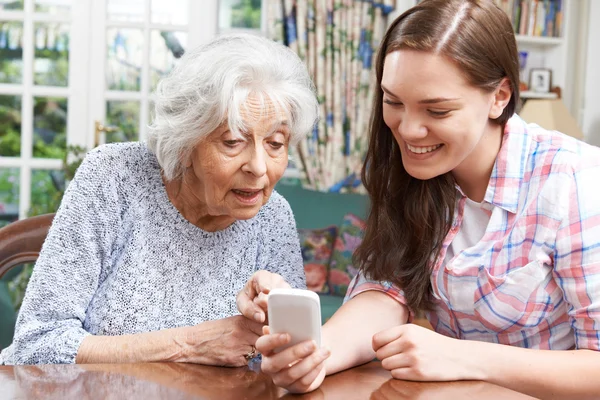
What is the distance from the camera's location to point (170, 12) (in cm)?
476

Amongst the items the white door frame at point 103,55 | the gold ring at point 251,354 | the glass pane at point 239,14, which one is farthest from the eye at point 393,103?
the glass pane at point 239,14

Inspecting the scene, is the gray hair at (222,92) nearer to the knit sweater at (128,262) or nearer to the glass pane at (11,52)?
the knit sweater at (128,262)

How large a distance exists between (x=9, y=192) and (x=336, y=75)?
220 centimetres

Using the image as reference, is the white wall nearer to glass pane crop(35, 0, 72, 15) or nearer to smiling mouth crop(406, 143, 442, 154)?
glass pane crop(35, 0, 72, 15)

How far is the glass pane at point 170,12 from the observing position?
4.73 metres

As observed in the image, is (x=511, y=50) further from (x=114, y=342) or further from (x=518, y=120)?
(x=114, y=342)

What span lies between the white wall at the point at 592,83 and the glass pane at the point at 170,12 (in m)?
2.66

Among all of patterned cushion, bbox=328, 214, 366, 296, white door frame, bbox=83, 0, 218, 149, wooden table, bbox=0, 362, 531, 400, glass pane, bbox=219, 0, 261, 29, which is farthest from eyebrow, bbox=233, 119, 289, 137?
glass pane, bbox=219, 0, 261, 29

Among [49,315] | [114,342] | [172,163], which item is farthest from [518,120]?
[49,315]

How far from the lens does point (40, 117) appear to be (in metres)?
4.64

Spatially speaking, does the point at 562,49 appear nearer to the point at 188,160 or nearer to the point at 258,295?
the point at 188,160

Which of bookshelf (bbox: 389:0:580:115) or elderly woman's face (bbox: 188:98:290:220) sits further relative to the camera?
bookshelf (bbox: 389:0:580:115)

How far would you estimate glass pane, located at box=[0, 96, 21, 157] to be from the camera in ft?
15.1

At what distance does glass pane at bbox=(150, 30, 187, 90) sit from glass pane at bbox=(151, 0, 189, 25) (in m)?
0.07
